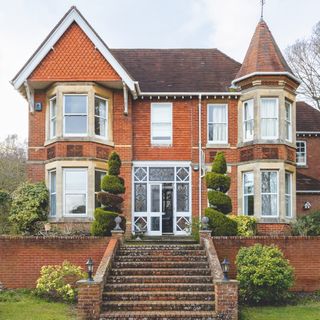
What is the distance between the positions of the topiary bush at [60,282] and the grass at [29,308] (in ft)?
1.16

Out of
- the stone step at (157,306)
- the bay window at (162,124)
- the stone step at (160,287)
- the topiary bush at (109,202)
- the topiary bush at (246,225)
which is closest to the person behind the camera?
the stone step at (157,306)

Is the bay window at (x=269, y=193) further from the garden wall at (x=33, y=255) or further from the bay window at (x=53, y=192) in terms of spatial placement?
the bay window at (x=53, y=192)

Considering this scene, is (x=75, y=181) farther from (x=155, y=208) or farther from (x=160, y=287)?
(x=160, y=287)

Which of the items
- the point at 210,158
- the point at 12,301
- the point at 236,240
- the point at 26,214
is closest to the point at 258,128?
the point at 210,158

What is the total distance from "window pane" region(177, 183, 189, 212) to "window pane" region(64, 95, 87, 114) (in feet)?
18.1

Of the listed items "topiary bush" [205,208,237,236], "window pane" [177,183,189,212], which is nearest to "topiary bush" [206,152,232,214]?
"topiary bush" [205,208,237,236]

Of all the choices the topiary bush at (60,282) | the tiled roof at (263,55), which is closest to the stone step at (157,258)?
the topiary bush at (60,282)

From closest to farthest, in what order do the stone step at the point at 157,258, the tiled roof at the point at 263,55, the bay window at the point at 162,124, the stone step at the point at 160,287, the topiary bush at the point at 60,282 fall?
the stone step at the point at 160,287 < the topiary bush at the point at 60,282 < the stone step at the point at 157,258 < the tiled roof at the point at 263,55 < the bay window at the point at 162,124

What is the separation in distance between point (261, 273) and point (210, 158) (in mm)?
9652

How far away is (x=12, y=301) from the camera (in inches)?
704

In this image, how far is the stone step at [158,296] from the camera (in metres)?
16.5

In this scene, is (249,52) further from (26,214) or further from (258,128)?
(26,214)

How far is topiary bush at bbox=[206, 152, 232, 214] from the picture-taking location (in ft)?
68.7

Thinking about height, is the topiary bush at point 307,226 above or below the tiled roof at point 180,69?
below
